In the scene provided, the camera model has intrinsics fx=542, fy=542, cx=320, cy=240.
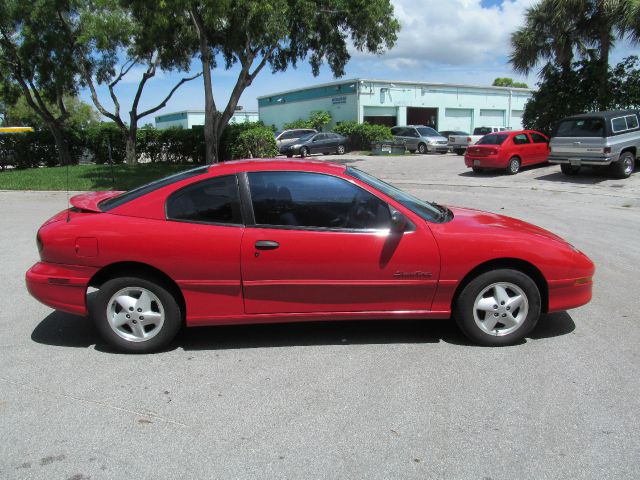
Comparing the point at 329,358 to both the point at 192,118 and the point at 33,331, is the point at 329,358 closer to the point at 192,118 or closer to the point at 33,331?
the point at 33,331

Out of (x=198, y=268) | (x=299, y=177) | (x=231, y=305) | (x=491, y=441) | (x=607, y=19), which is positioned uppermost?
(x=607, y=19)

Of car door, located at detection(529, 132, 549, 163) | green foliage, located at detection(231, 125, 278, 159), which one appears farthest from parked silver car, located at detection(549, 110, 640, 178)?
green foliage, located at detection(231, 125, 278, 159)

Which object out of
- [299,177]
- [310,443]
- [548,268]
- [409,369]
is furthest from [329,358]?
[548,268]

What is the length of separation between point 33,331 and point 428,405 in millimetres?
3532

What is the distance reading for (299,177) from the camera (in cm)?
442

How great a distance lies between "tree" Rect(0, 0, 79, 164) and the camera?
2036 cm

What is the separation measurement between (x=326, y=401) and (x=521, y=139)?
18745 millimetres

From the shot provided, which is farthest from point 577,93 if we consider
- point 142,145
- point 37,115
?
point 37,115

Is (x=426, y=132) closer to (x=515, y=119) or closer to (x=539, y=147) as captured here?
(x=539, y=147)

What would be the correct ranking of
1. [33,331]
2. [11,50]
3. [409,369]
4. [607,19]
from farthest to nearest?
[11,50], [607,19], [33,331], [409,369]

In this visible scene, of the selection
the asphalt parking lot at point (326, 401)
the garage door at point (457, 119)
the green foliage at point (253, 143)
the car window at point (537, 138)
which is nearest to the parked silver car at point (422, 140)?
the car window at point (537, 138)

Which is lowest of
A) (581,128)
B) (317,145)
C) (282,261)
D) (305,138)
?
(282,261)

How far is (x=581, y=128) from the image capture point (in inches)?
667

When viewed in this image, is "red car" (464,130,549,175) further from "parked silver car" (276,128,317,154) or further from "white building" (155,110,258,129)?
"white building" (155,110,258,129)
